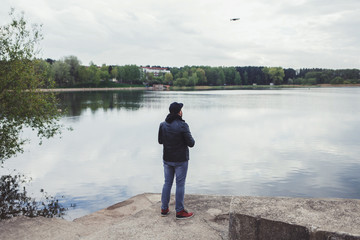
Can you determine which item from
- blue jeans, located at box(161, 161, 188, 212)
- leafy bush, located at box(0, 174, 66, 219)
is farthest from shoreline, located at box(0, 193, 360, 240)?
leafy bush, located at box(0, 174, 66, 219)

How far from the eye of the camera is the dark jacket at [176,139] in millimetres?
6805

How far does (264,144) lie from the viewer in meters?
26.4

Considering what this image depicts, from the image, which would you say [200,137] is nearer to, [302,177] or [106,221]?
[302,177]

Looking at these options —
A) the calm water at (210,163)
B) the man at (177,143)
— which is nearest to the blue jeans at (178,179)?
the man at (177,143)

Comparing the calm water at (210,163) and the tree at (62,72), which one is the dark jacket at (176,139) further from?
the tree at (62,72)

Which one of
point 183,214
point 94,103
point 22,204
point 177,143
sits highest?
point 177,143

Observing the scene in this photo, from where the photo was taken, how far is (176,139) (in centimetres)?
682

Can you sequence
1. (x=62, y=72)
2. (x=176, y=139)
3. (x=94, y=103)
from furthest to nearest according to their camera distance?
(x=62, y=72)
(x=94, y=103)
(x=176, y=139)

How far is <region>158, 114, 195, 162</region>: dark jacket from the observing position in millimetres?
6805

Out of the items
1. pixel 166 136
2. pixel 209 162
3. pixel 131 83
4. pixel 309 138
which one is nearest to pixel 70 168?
pixel 209 162

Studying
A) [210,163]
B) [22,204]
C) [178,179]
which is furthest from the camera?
[210,163]

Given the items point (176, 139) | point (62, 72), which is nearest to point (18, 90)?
point (176, 139)

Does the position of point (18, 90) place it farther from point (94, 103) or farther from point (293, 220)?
point (94, 103)

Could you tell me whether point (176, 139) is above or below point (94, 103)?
above
